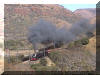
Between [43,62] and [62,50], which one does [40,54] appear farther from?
[62,50]

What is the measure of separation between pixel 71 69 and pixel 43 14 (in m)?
16.3

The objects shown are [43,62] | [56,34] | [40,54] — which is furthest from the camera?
[56,34]

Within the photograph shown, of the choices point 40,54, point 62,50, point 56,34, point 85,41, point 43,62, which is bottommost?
point 43,62

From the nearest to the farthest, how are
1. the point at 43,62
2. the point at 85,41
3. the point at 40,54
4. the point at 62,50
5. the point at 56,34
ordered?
the point at 43,62
the point at 40,54
the point at 62,50
the point at 85,41
the point at 56,34

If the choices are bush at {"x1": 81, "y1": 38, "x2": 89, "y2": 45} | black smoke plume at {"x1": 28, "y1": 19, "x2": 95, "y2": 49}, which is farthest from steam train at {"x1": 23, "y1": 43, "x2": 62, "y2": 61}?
bush at {"x1": 81, "y1": 38, "x2": 89, "y2": 45}

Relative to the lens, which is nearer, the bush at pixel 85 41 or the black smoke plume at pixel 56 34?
the bush at pixel 85 41

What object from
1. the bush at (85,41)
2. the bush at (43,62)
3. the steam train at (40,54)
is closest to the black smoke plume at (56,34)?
the steam train at (40,54)

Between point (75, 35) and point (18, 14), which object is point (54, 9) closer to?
point (18, 14)

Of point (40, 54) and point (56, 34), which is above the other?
point (56, 34)

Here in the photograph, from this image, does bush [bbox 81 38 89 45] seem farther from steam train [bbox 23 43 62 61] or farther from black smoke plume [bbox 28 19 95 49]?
steam train [bbox 23 43 62 61]

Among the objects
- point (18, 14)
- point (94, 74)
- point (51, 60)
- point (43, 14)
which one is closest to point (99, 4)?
point (51, 60)

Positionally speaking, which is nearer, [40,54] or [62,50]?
[40,54]

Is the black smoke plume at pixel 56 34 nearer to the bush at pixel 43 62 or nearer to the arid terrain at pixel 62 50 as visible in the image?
the arid terrain at pixel 62 50

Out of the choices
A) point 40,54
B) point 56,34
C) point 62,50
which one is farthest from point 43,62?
point 56,34
